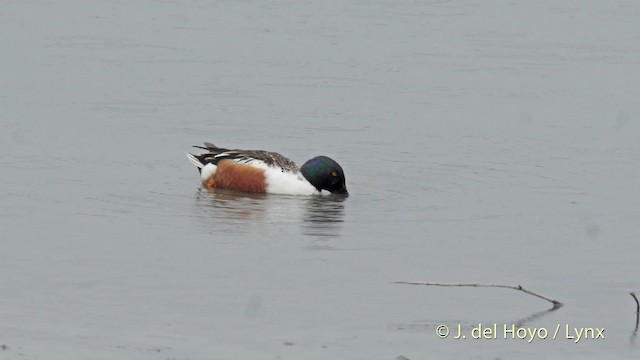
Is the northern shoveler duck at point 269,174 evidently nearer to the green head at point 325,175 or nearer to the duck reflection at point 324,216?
the green head at point 325,175

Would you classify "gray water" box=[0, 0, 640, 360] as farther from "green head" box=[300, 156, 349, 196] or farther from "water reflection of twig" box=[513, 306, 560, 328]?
"green head" box=[300, 156, 349, 196]

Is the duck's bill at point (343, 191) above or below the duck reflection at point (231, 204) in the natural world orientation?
above

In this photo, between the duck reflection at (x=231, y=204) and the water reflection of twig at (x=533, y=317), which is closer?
the water reflection of twig at (x=533, y=317)

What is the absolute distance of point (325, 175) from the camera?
44.1 feet

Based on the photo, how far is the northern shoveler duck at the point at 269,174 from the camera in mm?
13547

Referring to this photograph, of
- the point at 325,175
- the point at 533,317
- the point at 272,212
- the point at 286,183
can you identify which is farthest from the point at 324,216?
the point at 533,317

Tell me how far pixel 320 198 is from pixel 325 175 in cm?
26

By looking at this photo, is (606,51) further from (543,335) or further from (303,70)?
(543,335)

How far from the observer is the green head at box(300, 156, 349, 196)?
13445 mm

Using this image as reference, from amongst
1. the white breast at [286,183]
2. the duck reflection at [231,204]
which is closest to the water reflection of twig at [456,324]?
the duck reflection at [231,204]

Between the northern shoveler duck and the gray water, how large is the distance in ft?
0.60

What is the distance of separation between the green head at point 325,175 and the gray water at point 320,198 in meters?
0.21

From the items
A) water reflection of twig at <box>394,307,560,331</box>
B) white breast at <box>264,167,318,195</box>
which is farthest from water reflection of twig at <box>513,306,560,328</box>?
white breast at <box>264,167,318,195</box>

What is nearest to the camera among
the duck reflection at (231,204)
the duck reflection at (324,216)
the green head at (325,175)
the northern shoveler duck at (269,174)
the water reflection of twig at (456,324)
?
the water reflection of twig at (456,324)
